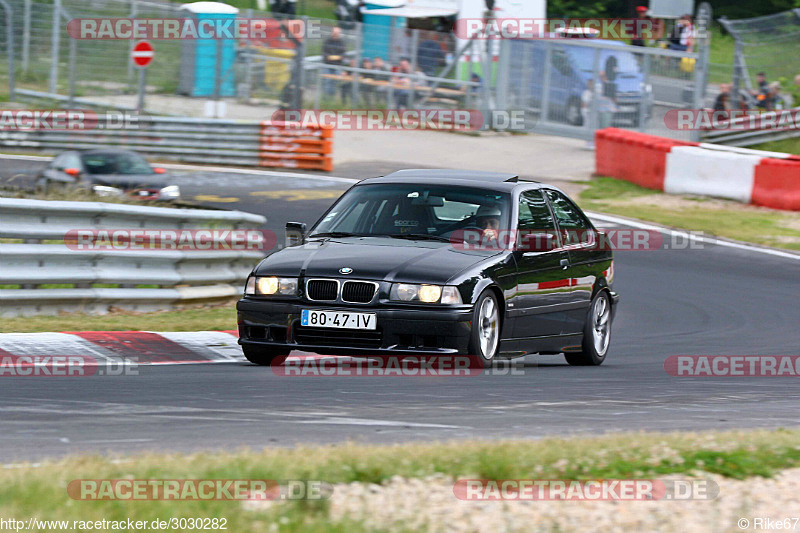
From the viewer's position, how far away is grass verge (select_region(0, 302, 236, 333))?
383 inches

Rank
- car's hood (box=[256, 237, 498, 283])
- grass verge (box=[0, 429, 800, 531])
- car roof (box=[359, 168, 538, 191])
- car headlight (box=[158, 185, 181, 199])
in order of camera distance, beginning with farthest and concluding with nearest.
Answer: car headlight (box=[158, 185, 181, 199]) → car roof (box=[359, 168, 538, 191]) → car's hood (box=[256, 237, 498, 283]) → grass verge (box=[0, 429, 800, 531])

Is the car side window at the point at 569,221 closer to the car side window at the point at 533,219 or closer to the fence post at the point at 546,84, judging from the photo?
the car side window at the point at 533,219

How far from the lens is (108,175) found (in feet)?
67.6

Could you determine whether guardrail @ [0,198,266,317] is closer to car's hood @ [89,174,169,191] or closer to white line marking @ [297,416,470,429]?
white line marking @ [297,416,470,429]

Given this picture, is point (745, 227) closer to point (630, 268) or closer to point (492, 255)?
point (630, 268)

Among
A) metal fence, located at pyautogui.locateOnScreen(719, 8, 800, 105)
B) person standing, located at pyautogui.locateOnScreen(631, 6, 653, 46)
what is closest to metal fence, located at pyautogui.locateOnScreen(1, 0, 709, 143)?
metal fence, located at pyautogui.locateOnScreen(719, 8, 800, 105)

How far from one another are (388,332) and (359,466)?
3072 mm

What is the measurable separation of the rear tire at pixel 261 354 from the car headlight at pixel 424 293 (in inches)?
36.0

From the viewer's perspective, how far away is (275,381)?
25.0 feet

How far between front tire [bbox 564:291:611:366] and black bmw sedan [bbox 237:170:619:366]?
0.01 meters

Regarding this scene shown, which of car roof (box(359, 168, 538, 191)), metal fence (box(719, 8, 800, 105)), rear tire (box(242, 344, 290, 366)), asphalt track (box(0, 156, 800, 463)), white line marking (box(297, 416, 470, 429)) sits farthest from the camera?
metal fence (box(719, 8, 800, 105))

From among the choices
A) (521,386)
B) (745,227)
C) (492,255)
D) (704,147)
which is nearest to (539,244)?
(492,255)

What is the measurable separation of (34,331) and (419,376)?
3.17 m

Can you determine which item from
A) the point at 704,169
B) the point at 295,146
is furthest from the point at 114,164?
the point at 704,169
